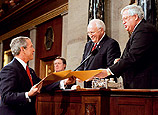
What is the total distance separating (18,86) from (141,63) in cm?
126

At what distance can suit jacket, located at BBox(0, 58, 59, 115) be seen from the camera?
271 centimetres

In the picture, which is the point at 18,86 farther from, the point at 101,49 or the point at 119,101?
the point at 101,49

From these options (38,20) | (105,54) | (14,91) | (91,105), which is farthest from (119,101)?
(38,20)

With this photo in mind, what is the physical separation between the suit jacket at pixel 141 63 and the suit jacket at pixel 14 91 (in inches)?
36.3

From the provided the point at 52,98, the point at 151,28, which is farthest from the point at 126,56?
the point at 52,98

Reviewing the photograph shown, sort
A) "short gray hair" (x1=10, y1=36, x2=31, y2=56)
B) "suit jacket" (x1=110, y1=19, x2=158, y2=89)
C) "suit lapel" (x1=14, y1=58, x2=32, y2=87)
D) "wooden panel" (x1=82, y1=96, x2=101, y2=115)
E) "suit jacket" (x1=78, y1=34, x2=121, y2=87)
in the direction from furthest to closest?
1. "suit jacket" (x1=78, y1=34, x2=121, y2=87)
2. "short gray hair" (x1=10, y1=36, x2=31, y2=56)
3. "suit lapel" (x1=14, y1=58, x2=32, y2=87)
4. "suit jacket" (x1=110, y1=19, x2=158, y2=89)
5. "wooden panel" (x1=82, y1=96, x2=101, y2=115)

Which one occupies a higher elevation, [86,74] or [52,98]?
[86,74]

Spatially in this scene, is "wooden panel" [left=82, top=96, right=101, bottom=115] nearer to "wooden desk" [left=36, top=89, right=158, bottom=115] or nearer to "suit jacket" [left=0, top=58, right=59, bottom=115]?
"wooden desk" [left=36, top=89, right=158, bottom=115]

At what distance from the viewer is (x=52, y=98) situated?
3105 millimetres

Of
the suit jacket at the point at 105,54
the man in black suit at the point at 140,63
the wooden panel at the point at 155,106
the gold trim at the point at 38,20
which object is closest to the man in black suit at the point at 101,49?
the suit jacket at the point at 105,54

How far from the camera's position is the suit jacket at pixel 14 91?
2712 millimetres

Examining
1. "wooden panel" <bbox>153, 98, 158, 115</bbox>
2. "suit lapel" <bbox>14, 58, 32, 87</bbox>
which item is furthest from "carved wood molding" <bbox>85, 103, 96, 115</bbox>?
"suit lapel" <bbox>14, 58, 32, 87</bbox>

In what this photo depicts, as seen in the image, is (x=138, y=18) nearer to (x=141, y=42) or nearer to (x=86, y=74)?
(x=141, y=42)

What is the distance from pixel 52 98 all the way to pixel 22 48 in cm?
65
